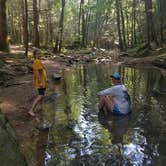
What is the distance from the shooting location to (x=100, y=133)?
8555mm

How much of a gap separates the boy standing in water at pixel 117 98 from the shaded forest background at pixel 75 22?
13.1m

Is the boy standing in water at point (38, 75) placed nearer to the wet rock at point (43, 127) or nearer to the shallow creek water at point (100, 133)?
the shallow creek water at point (100, 133)

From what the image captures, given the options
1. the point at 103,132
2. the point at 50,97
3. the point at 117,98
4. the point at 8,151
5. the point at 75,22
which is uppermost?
the point at 75,22

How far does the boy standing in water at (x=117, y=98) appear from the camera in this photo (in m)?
9.92

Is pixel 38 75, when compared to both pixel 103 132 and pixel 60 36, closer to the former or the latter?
pixel 103 132

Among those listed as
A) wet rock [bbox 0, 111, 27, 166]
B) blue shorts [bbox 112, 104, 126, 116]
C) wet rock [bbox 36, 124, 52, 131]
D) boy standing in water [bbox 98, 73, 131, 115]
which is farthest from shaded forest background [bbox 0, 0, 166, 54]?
wet rock [bbox 0, 111, 27, 166]

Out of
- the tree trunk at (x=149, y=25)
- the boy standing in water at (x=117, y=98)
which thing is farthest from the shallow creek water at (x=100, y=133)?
the tree trunk at (x=149, y=25)

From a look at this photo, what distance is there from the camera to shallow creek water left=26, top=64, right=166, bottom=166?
22.4 ft

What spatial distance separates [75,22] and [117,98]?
235 ft

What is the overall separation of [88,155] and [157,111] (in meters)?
4.47

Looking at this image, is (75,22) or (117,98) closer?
(117,98)

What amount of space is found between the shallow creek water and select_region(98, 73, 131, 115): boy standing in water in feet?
0.80

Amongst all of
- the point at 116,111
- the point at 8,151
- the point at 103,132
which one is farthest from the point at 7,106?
the point at 8,151

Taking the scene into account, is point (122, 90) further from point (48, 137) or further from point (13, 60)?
point (13, 60)
